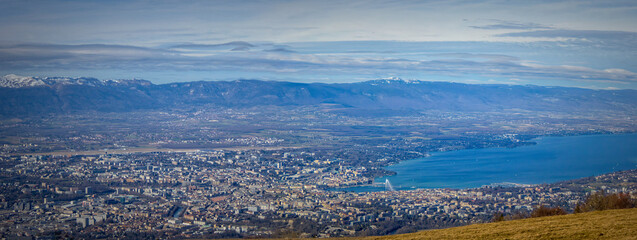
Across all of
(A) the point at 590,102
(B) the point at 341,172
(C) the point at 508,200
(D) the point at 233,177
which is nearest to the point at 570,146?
(B) the point at 341,172

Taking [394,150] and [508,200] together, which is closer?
[508,200]

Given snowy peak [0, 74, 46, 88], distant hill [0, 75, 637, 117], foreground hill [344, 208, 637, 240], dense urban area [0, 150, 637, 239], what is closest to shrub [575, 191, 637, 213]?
foreground hill [344, 208, 637, 240]

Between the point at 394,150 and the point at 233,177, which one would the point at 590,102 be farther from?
the point at 233,177

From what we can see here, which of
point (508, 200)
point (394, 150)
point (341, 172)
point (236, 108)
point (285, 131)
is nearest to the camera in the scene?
point (508, 200)

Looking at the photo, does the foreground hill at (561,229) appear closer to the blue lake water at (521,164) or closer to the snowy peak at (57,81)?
the blue lake water at (521,164)

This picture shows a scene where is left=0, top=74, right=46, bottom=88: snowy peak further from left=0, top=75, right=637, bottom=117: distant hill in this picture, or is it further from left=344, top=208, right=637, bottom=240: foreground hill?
left=344, top=208, right=637, bottom=240: foreground hill
